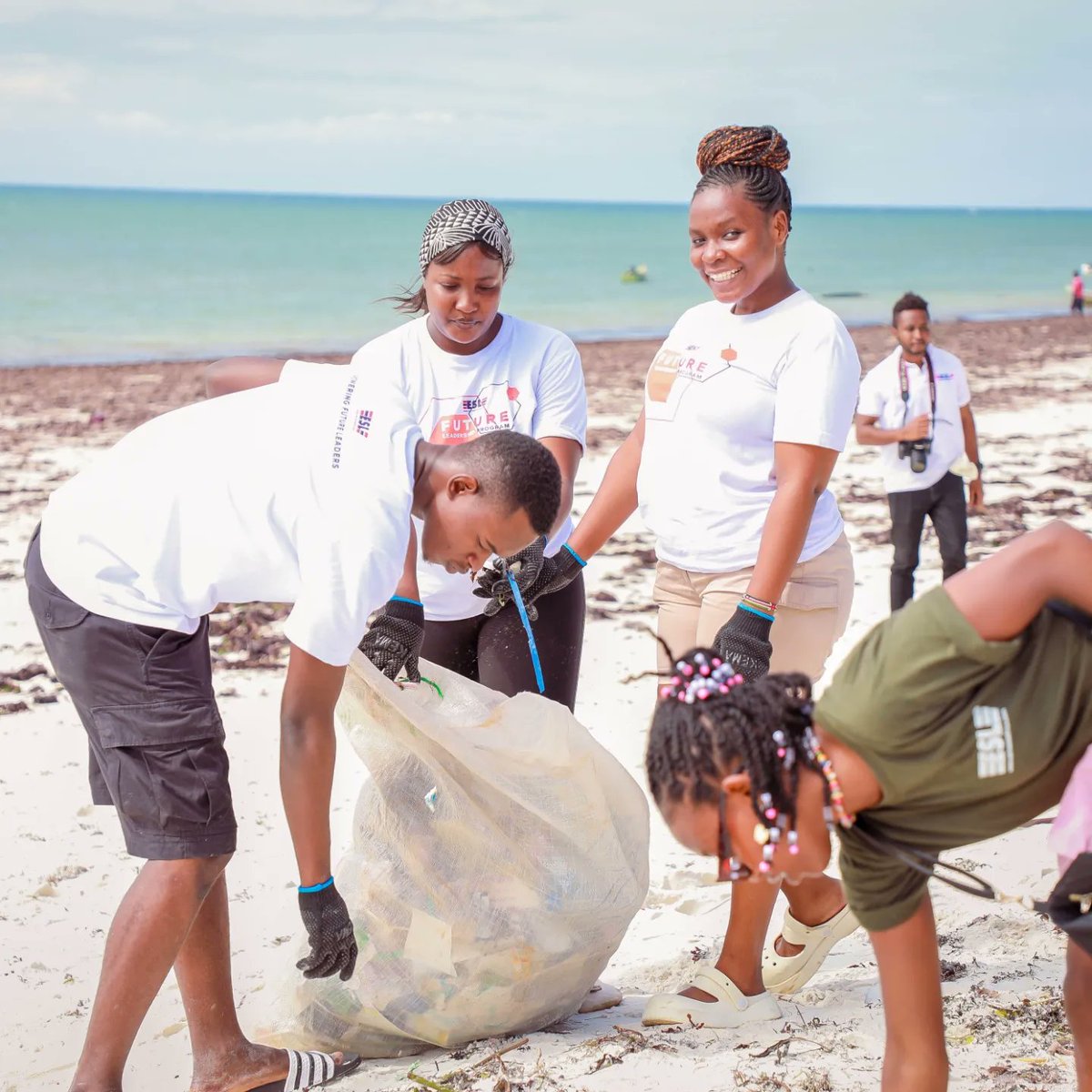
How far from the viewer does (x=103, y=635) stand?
6.70 ft

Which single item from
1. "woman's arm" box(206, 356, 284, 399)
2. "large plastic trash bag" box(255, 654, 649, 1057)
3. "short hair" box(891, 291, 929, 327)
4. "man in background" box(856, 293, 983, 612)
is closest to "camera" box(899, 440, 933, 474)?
"man in background" box(856, 293, 983, 612)

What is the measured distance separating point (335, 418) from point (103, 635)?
515 millimetres

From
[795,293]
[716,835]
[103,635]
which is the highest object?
[795,293]

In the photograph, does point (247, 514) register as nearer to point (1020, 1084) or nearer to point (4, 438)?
point (1020, 1084)

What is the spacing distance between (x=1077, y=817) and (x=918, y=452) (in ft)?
11.3

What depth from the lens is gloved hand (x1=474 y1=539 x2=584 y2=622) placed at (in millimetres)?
2676

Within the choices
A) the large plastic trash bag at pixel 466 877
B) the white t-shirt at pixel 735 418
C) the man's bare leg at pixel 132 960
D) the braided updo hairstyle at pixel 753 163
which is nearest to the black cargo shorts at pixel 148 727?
the man's bare leg at pixel 132 960

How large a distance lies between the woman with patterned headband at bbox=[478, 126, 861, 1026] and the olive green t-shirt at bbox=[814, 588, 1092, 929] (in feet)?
2.45

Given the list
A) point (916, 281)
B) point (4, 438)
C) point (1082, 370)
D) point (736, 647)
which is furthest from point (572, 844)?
point (916, 281)

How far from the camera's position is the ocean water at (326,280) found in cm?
1898

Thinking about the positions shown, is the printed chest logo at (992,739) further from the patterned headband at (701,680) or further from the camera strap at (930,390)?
the camera strap at (930,390)

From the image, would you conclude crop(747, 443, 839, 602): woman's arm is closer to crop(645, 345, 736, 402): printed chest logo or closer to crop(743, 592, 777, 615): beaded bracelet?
crop(743, 592, 777, 615): beaded bracelet

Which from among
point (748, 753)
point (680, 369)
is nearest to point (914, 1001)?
point (748, 753)

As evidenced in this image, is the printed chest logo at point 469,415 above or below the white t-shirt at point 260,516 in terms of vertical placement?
above
